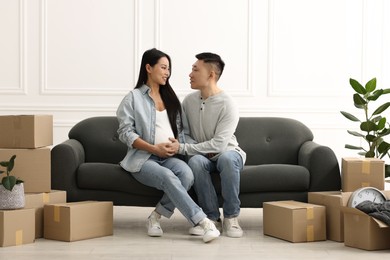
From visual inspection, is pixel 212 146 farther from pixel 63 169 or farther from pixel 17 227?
pixel 17 227

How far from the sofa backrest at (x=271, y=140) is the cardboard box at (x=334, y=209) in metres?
0.64

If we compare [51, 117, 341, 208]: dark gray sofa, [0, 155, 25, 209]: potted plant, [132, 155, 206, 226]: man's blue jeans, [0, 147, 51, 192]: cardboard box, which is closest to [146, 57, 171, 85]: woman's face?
[132, 155, 206, 226]: man's blue jeans

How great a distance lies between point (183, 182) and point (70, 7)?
98.1 inches

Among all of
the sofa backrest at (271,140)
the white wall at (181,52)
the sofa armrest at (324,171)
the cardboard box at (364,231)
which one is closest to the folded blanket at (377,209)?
the cardboard box at (364,231)

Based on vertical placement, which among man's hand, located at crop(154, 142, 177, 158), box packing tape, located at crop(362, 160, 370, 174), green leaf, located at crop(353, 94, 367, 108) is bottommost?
box packing tape, located at crop(362, 160, 370, 174)

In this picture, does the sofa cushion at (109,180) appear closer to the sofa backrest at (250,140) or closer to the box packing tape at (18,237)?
the sofa backrest at (250,140)

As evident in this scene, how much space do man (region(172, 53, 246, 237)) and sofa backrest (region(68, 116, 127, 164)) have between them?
608 mm

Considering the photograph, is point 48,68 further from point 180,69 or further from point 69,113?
point 180,69

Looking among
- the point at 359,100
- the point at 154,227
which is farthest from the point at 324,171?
the point at 154,227

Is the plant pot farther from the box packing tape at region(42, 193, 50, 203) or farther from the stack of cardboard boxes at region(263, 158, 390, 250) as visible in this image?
the stack of cardboard boxes at region(263, 158, 390, 250)

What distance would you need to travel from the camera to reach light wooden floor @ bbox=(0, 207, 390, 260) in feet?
12.1

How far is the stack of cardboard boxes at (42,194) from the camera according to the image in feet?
13.5

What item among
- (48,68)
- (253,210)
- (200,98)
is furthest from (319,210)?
(48,68)

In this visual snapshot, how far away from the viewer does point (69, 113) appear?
241 inches
